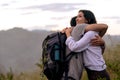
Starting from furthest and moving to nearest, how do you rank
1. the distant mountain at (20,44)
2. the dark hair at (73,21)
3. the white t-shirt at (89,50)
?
1. the distant mountain at (20,44)
2. the dark hair at (73,21)
3. the white t-shirt at (89,50)

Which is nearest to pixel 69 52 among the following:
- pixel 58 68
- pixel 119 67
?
pixel 58 68

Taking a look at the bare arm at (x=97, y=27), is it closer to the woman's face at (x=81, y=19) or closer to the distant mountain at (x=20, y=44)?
the woman's face at (x=81, y=19)

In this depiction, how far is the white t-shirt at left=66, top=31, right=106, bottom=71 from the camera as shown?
7332mm

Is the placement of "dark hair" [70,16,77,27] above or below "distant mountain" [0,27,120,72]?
above

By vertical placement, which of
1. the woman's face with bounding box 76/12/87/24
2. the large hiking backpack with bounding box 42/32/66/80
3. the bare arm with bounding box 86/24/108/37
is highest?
the woman's face with bounding box 76/12/87/24

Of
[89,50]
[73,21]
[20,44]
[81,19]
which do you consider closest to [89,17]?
[81,19]

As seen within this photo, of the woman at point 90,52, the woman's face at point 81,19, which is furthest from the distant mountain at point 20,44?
the woman at point 90,52

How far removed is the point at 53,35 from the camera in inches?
295

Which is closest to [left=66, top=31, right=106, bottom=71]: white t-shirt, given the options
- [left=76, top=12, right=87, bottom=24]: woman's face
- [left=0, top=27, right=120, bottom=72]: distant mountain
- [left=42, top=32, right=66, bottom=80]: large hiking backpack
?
[left=42, top=32, right=66, bottom=80]: large hiking backpack

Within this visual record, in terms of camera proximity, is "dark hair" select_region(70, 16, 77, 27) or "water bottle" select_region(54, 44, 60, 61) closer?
"water bottle" select_region(54, 44, 60, 61)

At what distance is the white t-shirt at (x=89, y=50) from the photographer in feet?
24.1

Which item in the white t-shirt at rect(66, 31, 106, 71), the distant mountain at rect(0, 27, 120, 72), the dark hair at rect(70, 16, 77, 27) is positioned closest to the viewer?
the white t-shirt at rect(66, 31, 106, 71)

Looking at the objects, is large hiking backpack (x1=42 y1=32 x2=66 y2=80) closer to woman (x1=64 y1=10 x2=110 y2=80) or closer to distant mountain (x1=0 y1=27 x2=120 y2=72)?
woman (x1=64 y1=10 x2=110 y2=80)

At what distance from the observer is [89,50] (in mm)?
7461
